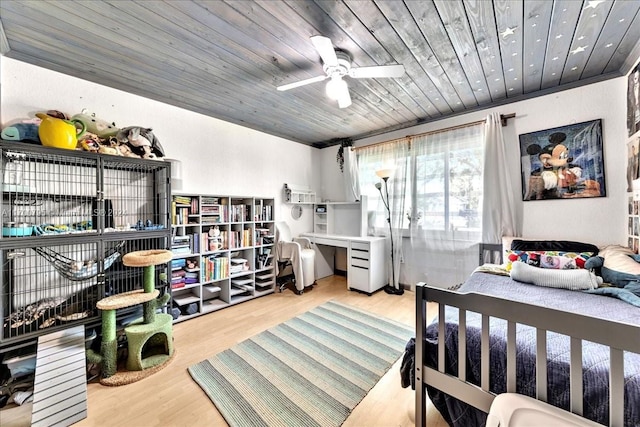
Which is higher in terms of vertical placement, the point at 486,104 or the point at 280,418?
the point at 486,104

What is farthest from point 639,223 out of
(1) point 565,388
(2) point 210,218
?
(2) point 210,218

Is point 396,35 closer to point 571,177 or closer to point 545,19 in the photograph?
point 545,19

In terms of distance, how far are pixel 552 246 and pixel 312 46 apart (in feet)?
9.00

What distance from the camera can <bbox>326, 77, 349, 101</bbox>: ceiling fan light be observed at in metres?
1.82

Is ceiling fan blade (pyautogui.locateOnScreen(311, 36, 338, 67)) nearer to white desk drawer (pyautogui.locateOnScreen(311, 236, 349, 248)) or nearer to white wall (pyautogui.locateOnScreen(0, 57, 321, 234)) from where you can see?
white wall (pyautogui.locateOnScreen(0, 57, 321, 234))

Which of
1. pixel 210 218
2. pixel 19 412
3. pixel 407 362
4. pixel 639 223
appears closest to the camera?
pixel 407 362

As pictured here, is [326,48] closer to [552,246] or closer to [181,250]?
[181,250]

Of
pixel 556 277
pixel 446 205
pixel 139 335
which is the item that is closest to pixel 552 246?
pixel 556 277

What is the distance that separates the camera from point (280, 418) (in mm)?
1361

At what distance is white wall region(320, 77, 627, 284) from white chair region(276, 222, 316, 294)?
202 centimetres

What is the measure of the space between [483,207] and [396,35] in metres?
2.04

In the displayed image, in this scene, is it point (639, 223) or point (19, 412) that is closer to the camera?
point (19, 412)

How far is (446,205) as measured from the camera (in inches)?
117

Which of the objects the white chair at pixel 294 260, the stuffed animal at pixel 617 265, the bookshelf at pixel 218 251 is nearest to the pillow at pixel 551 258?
the stuffed animal at pixel 617 265
